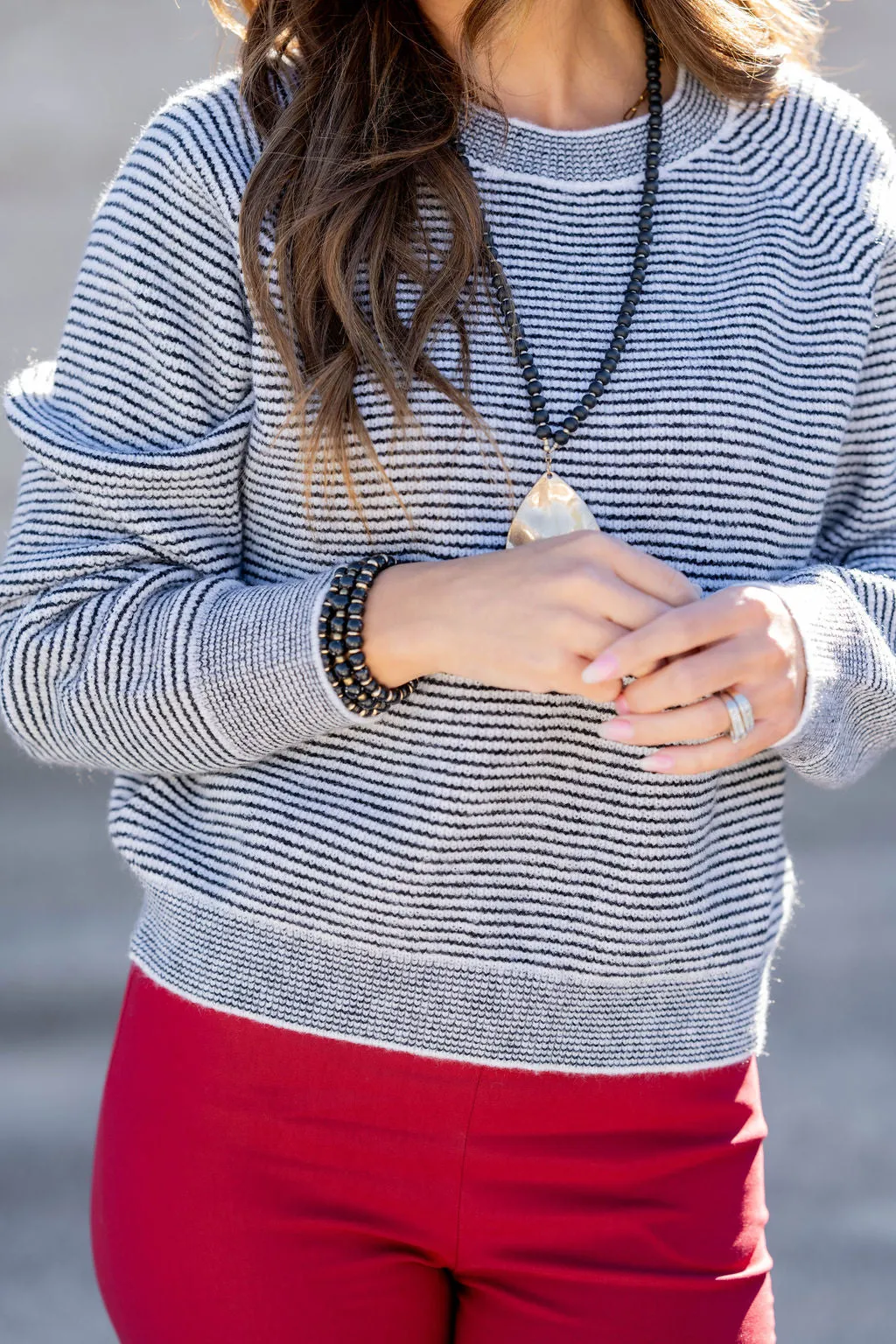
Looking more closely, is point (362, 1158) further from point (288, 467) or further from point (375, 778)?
point (288, 467)

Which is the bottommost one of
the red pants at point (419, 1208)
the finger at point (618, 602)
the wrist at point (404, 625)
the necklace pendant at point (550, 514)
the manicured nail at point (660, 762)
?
the red pants at point (419, 1208)

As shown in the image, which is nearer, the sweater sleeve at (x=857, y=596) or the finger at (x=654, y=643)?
the finger at (x=654, y=643)

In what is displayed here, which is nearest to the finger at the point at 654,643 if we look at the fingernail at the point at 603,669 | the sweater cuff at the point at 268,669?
the fingernail at the point at 603,669

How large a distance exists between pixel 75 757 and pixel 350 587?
306mm

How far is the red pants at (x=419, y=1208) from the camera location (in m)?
1.16

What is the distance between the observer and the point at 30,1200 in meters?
2.60

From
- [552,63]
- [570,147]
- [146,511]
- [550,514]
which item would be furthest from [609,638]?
[552,63]

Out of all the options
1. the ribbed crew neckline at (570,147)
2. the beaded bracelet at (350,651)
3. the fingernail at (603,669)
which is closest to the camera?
the fingernail at (603,669)

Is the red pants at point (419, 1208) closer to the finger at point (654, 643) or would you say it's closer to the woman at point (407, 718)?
the woman at point (407, 718)

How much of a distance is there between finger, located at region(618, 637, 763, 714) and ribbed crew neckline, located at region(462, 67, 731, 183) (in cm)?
51

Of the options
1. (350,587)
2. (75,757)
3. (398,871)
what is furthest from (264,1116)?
(350,587)

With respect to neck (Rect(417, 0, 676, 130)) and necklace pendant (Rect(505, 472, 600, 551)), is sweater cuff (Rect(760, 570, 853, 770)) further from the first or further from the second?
neck (Rect(417, 0, 676, 130))

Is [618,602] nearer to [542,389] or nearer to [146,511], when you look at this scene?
[542,389]

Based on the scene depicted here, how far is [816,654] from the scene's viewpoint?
3.81 ft
